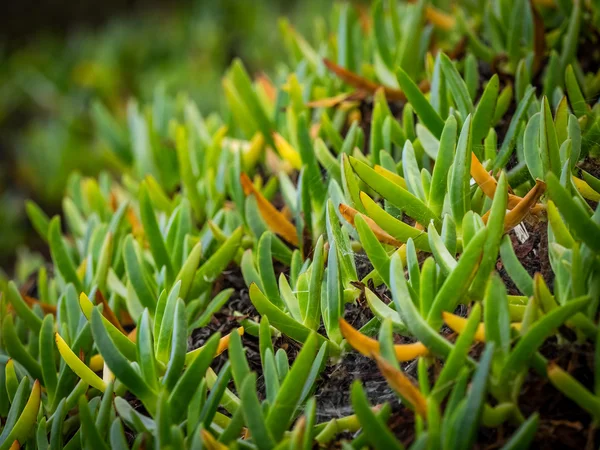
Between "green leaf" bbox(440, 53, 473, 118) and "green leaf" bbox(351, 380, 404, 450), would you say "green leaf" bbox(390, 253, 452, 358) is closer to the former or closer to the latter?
"green leaf" bbox(351, 380, 404, 450)

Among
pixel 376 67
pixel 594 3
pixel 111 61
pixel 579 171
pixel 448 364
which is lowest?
pixel 448 364

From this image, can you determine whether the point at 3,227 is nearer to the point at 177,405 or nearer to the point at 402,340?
the point at 177,405

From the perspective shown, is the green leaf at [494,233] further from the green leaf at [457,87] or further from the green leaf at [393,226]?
the green leaf at [457,87]

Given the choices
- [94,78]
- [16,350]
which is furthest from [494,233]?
[94,78]

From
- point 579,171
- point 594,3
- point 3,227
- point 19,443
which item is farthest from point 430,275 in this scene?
point 3,227

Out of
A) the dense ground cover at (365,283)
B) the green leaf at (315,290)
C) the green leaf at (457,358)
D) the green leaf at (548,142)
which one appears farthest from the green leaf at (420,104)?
the green leaf at (457,358)

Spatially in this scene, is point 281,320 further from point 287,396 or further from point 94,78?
point 94,78
